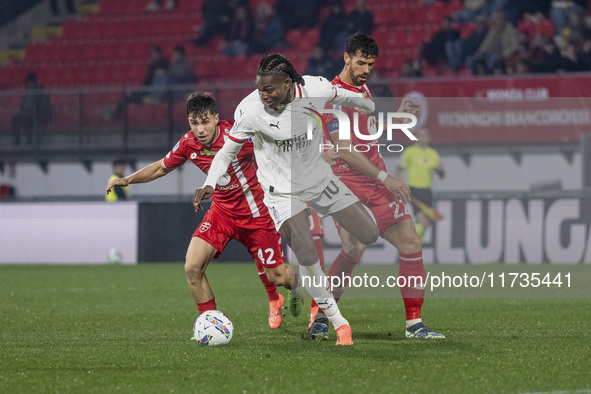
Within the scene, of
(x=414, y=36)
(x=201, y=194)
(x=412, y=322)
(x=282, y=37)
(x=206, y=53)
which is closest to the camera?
Result: (x=201, y=194)

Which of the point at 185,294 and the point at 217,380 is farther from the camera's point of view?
the point at 185,294

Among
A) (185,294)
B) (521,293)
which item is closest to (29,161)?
(185,294)

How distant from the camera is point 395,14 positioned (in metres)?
19.0

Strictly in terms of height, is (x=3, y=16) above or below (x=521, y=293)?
above

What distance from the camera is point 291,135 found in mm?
6199

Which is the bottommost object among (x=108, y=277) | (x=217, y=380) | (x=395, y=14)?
(x=108, y=277)

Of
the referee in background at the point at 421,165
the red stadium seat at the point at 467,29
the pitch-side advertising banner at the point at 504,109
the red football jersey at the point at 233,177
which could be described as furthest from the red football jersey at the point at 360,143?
the red stadium seat at the point at 467,29

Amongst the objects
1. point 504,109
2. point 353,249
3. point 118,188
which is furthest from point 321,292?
point 118,188

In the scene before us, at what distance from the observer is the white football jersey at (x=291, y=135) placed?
6180 mm

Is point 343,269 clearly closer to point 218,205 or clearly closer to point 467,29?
point 218,205

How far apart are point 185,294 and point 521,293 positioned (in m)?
3.78

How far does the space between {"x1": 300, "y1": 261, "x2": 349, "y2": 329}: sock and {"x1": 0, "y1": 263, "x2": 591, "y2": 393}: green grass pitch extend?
0.70 ft

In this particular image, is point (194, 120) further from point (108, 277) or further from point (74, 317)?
point (108, 277)

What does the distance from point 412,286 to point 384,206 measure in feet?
1.98
